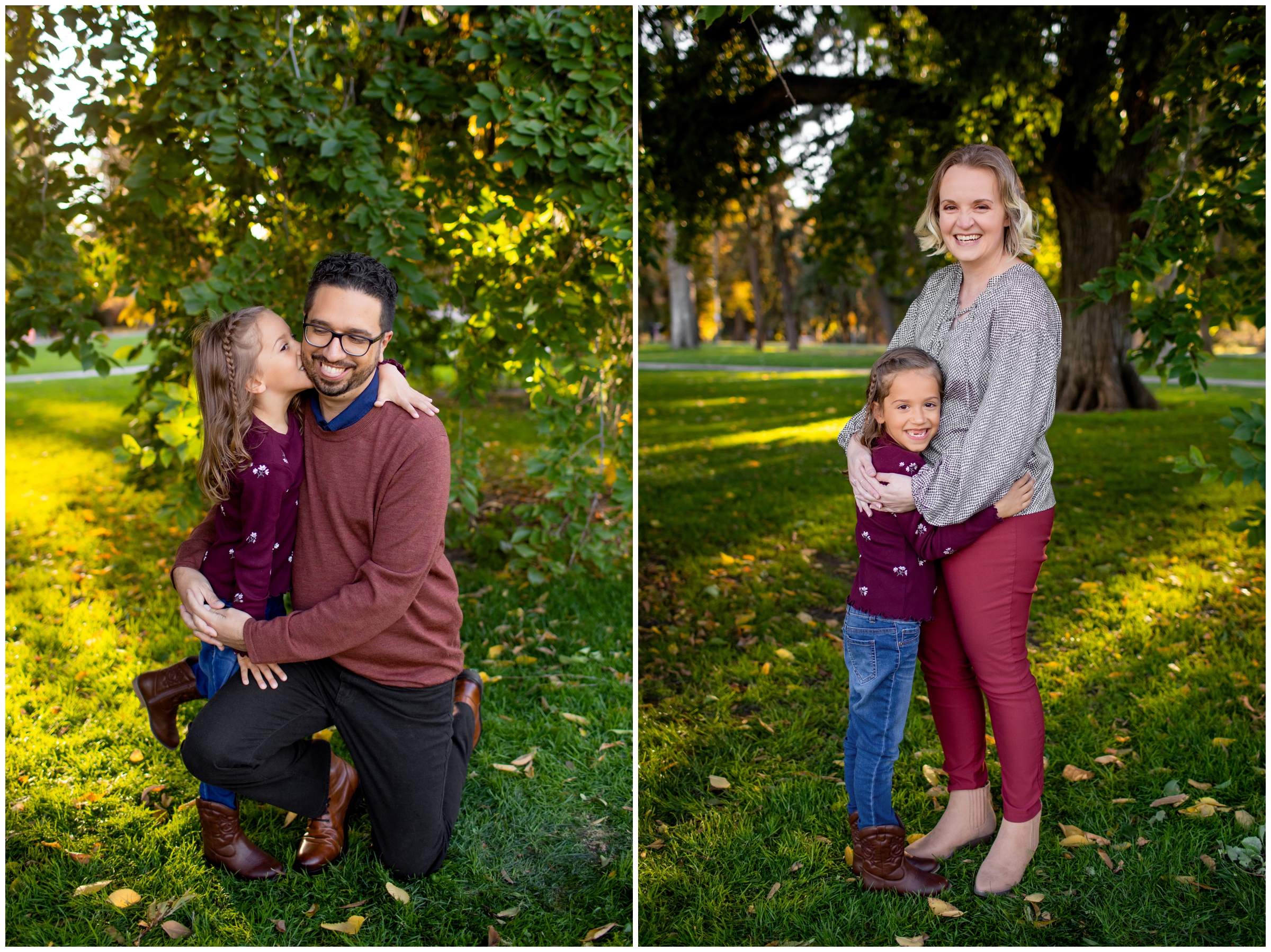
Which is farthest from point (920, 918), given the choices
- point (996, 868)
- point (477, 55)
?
point (477, 55)

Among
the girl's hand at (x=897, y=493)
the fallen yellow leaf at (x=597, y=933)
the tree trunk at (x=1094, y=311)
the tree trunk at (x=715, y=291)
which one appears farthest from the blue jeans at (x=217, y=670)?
the tree trunk at (x=715, y=291)

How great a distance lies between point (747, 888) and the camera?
276 cm

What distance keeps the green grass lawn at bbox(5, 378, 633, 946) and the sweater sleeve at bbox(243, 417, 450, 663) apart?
0.24 m

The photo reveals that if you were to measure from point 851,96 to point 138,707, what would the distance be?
8.17 m

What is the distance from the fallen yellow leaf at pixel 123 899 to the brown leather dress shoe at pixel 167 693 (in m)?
0.46

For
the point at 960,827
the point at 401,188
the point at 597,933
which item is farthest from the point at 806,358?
the point at 597,933

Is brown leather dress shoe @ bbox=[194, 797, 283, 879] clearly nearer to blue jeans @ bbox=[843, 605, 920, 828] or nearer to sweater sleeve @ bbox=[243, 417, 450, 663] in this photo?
sweater sleeve @ bbox=[243, 417, 450, 663]

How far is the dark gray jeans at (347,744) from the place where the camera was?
2.62 metres

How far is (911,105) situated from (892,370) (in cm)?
701

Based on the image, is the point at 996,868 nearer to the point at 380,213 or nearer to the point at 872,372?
the point at 872,372

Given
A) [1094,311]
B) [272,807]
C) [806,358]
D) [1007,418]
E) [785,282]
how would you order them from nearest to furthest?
[1007,418] < [272,807] < [1094,311] < [806,358] < [785,282]

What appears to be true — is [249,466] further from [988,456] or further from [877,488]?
[988,456]

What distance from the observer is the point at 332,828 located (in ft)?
9.56

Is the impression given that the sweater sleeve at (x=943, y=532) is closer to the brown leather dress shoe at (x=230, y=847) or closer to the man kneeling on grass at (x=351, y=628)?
the man kneeling on grass at (x=351, y=628)
